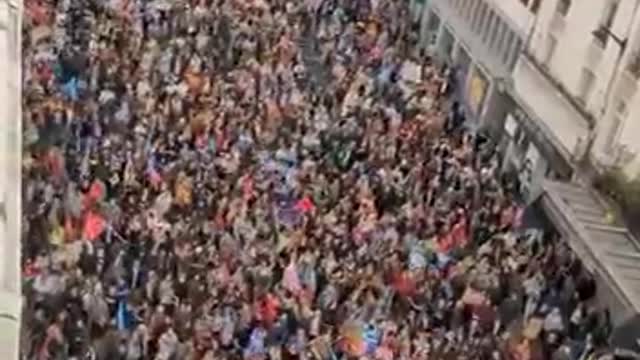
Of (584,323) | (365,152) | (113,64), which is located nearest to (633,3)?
(365,152)

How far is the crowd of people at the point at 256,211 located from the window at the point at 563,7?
11.0 ft

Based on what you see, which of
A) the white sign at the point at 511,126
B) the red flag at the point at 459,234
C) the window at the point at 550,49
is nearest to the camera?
the red flag at the point at 459,234

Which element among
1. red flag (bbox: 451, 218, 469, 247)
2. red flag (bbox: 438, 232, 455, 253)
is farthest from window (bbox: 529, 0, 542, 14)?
red flag (bbox: 438, 232, 455, 253)

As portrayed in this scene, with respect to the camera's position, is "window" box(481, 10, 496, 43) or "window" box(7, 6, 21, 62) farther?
"window" box(481, 10, 496, 43)

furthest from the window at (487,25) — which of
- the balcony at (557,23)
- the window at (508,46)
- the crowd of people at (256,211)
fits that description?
the balcony at (557,23)

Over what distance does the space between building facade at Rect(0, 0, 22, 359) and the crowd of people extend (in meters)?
4.05

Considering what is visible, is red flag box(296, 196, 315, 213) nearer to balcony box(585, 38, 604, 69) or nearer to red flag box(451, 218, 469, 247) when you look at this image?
red flag box(451, 218, 469, 247)

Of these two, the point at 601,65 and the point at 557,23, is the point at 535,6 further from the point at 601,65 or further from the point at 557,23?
the point at 601,65

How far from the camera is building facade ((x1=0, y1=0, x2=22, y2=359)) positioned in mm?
16797

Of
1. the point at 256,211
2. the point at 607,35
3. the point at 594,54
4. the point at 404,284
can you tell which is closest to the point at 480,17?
the point at 594,54

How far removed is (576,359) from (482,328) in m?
1.61

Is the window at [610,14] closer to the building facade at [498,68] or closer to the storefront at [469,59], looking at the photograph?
the building facade at [498,68]

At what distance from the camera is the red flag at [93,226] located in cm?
2642

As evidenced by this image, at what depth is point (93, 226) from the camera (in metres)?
26.6
